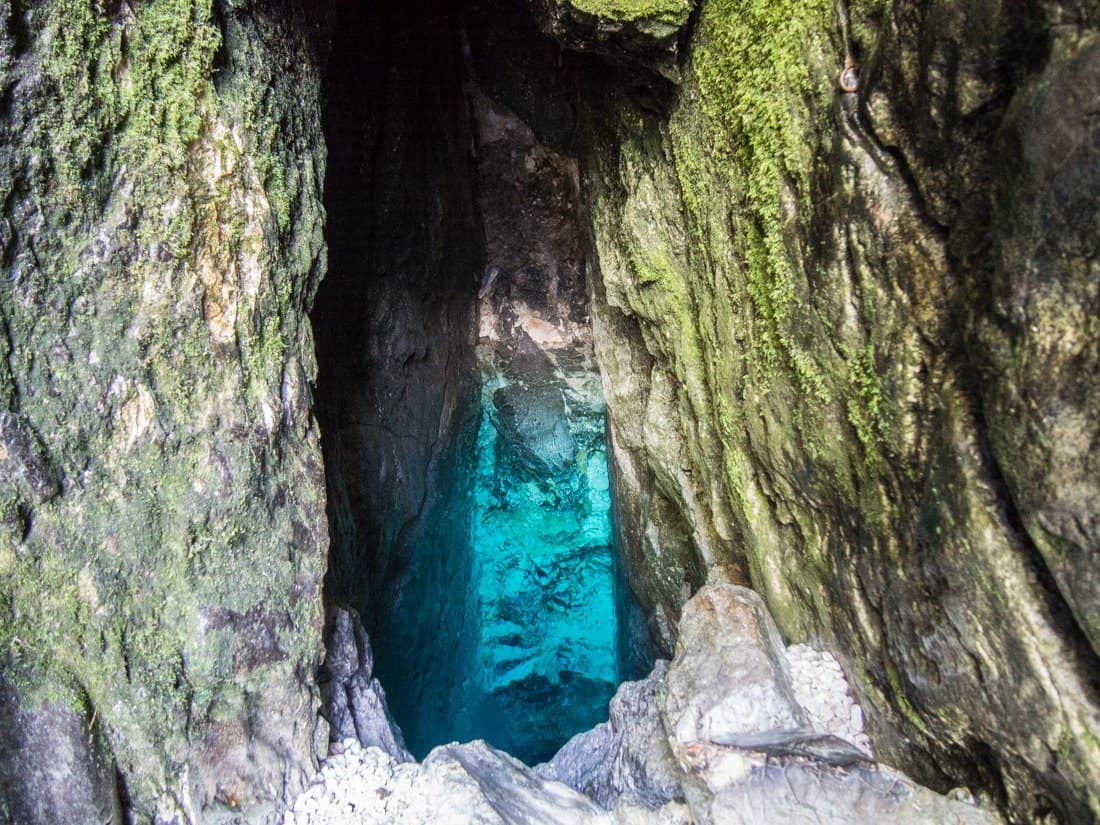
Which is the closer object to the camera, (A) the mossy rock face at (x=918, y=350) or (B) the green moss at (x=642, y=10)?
(A) the mossy rock face at (x=918, y=350)

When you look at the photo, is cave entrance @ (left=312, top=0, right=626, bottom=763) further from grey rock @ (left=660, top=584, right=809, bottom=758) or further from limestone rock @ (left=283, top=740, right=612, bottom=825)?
grey rock @ (left=660, top=584, right=809, bottom=758)

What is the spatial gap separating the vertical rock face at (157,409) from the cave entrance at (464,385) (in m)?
0.75

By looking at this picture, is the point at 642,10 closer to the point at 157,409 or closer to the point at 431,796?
the point at 157,409

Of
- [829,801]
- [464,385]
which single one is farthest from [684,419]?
[464,385]

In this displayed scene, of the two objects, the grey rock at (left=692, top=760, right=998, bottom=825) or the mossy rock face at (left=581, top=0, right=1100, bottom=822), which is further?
the grey rock at (left=692, top=760, right=998, bottom=825)

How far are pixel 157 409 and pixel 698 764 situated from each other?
1.78 metres

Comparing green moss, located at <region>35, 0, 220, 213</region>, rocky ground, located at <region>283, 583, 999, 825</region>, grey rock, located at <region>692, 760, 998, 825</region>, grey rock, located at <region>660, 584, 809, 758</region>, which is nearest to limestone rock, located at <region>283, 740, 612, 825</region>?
rocky ground, located at <region>283, 583, 999, 825</region>

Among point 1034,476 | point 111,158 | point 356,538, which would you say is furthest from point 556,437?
point 1034,476

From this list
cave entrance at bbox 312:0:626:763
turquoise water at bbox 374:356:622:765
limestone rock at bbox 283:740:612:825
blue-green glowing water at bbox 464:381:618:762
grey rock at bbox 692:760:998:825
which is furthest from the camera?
blue-green glowing water at bbox 464:381:618:762

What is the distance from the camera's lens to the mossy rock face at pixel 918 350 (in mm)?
1110

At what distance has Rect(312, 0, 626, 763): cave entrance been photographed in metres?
3.62

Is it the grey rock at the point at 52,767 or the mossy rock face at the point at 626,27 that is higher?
the mossy rock face at the point at 626,27

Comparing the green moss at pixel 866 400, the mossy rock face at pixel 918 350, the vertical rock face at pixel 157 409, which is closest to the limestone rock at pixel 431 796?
the vertical rock face at pixel 157 409

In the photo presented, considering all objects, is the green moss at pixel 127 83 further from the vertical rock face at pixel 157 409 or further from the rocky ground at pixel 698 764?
the rocky ground at pixel 698 764
